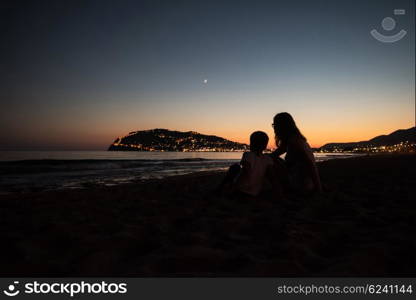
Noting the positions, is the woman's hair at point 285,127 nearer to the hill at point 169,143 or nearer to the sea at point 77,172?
the sea at point 77,172

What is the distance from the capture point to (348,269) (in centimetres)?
162

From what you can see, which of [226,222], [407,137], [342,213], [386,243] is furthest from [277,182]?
[407,137]

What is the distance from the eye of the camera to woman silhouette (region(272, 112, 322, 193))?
4180mm

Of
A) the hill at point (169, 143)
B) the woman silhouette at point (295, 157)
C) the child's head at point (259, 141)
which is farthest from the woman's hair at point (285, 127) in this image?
the hill at point (169, 143)

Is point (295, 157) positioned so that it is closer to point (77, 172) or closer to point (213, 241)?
point (213, 241)

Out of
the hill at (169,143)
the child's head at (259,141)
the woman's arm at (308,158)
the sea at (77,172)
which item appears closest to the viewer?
the child's head at (259,141)

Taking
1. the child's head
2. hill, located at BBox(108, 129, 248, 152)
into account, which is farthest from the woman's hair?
hill, located at BBox(108, 129, 248, 152)

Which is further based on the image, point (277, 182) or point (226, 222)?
point (277, 182)

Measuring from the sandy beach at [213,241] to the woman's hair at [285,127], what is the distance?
1.37 meters

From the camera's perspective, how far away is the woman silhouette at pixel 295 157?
4.18 meters

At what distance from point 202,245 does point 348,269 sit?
112cm

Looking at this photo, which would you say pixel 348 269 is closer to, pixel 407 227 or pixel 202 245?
pixel 202 245

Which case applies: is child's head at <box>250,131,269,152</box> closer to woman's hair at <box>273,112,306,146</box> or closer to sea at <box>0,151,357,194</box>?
woman's hair at <box>273,112,306,146</box>

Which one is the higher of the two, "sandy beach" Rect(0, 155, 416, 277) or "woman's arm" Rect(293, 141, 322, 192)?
"woman's arm" Rect(293, 141, 322, 192)
